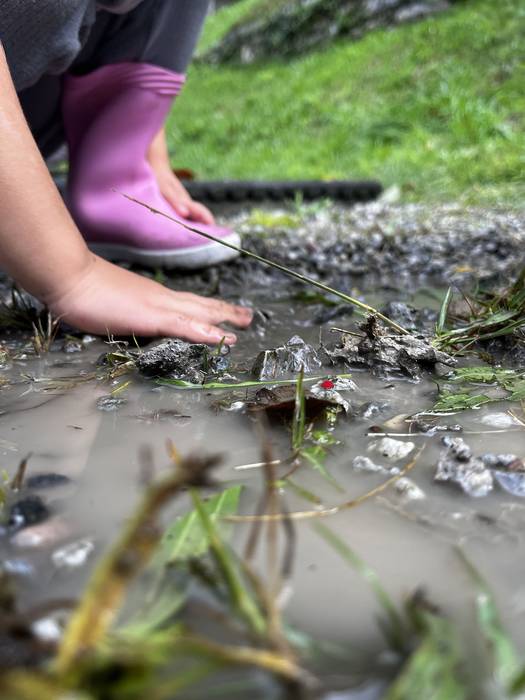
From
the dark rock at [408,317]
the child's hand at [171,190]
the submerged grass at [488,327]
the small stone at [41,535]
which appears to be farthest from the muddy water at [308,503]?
the child's hand at [171,190]

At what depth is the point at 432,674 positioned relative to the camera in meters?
0.52

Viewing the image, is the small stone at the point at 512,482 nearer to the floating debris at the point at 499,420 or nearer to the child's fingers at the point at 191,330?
the floating debris at the point at 499,420

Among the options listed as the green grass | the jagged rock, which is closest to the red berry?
the green grass

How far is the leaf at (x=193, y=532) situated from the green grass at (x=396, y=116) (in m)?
2.95

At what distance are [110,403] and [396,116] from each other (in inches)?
229

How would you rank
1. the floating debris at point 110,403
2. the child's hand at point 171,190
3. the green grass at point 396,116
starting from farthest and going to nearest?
1. the green grass at point 396,116
2. the child's hand at point 171,190
3. the floating debris at point 110,403

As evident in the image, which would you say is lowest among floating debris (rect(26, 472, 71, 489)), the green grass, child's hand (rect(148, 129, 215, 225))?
the green grass

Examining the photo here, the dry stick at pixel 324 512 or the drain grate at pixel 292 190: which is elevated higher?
the dry stick at pixel 324 512

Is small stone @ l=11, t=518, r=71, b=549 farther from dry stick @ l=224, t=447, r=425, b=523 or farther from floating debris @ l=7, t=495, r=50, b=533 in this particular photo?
dry stick @ l=224, t=447, r=425, b=523

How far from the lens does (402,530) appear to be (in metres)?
0.75

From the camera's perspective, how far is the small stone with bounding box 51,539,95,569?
27.0 inches

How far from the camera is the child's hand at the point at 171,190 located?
2.40 metres

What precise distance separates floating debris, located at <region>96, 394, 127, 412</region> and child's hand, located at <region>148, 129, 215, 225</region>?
51.3 inches

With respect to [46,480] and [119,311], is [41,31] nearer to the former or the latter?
[119,311]
